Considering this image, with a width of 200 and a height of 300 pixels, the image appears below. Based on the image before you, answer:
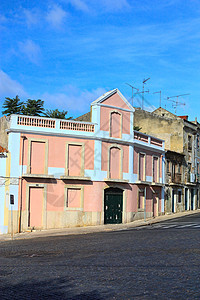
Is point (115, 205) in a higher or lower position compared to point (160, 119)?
lower

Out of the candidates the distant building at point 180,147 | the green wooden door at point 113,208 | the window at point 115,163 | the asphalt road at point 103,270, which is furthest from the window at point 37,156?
the distant building at point 180,147

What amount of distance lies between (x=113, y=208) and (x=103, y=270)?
21093 millimetres

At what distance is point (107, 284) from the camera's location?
11031mm

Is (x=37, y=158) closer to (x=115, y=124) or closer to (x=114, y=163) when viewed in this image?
(x=114, y=163)

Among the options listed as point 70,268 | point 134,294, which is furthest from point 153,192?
point 134,294

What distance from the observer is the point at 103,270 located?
43.1 ft

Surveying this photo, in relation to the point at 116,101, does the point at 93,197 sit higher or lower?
lower

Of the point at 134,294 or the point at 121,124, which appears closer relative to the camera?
the point at 134,294

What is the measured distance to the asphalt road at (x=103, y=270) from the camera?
10.2m

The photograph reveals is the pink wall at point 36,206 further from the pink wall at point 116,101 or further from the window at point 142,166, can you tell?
the window at point 142,166

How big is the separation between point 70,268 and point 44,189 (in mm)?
17414

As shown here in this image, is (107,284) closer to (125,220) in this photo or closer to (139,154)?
(125,220)

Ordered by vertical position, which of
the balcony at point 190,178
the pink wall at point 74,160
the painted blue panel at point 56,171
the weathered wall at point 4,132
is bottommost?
the balcony at point 190,178

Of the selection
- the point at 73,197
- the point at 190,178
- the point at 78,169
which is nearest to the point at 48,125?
the point at 78,169
